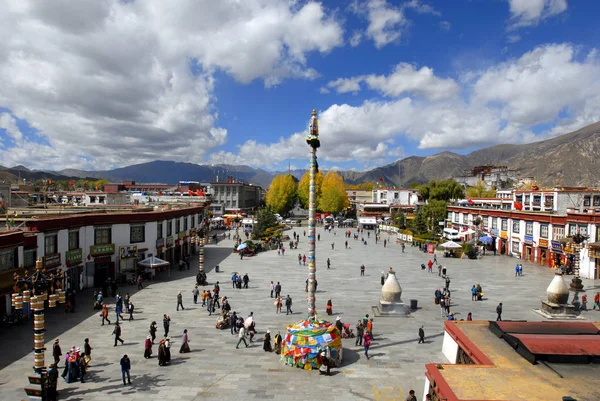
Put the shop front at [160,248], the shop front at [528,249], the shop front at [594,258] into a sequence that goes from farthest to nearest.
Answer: the shop front at [528,249] → the shop front at [160,248] → the shop front at [594,258]

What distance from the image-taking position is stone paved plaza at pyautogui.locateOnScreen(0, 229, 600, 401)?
50.2 feet

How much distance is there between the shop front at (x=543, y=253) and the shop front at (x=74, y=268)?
4561cm

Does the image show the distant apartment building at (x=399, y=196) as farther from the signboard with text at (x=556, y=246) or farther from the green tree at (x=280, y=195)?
the signboard with text at (x=556, y=246)

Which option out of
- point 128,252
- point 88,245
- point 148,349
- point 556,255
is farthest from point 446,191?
point 148,349

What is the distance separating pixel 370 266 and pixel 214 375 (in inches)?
1118

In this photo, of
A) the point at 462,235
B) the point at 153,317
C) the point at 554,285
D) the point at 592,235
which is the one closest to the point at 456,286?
the point at 554,285

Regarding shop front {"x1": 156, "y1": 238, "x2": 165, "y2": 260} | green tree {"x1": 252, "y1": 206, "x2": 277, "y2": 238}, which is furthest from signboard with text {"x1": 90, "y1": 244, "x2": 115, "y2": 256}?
green tree {"x1": 252, "y1": 206, "x2": 277, "y2": 238}

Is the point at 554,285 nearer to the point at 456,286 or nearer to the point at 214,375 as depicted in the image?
the point at 456,286

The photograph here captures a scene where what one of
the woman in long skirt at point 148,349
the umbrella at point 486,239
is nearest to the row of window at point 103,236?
the woman in long skirt at point 148,349

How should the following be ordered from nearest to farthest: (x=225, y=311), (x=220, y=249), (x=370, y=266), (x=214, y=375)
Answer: (x=214, y=375) < (x=225, y=311) < (x=370, y=266) < (x=220, y=249)

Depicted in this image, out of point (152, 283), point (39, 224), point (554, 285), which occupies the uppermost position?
point (39, 224)

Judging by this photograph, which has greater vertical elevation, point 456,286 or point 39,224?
point 39,224

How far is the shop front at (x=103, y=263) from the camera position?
32.8 meters

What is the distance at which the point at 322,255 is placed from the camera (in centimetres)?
5019
